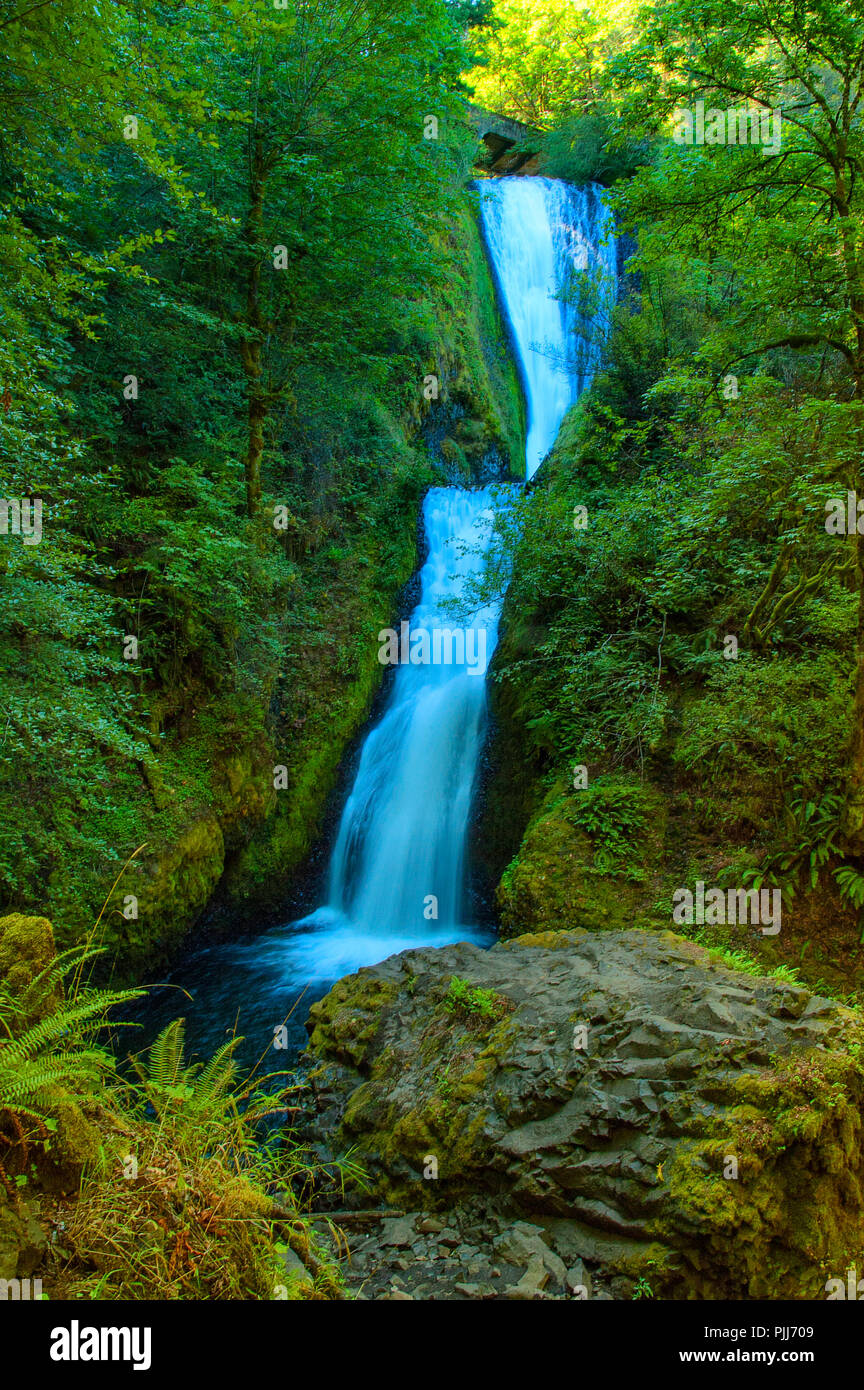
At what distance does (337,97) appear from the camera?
8531 millimetres

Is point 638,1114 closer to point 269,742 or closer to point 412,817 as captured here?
point 412,817

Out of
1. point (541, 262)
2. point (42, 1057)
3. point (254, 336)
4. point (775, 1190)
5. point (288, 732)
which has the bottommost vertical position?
point (775, 1190)

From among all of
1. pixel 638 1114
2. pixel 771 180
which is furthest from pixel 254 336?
pixel 638 1114

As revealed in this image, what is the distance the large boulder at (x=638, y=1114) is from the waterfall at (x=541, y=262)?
17297mm

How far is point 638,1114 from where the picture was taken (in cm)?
305

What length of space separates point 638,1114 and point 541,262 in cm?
2318

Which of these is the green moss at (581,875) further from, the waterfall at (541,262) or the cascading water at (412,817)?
the waterfall at (541,262)

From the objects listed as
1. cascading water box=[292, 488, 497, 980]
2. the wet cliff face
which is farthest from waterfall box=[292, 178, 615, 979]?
the wet cliff face

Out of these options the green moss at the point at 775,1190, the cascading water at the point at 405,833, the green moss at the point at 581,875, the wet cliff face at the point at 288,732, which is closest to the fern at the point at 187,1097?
the green moss at the point at 775,1190

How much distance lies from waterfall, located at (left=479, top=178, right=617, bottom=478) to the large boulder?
17.3 meters

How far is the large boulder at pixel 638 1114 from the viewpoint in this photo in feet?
8.61
